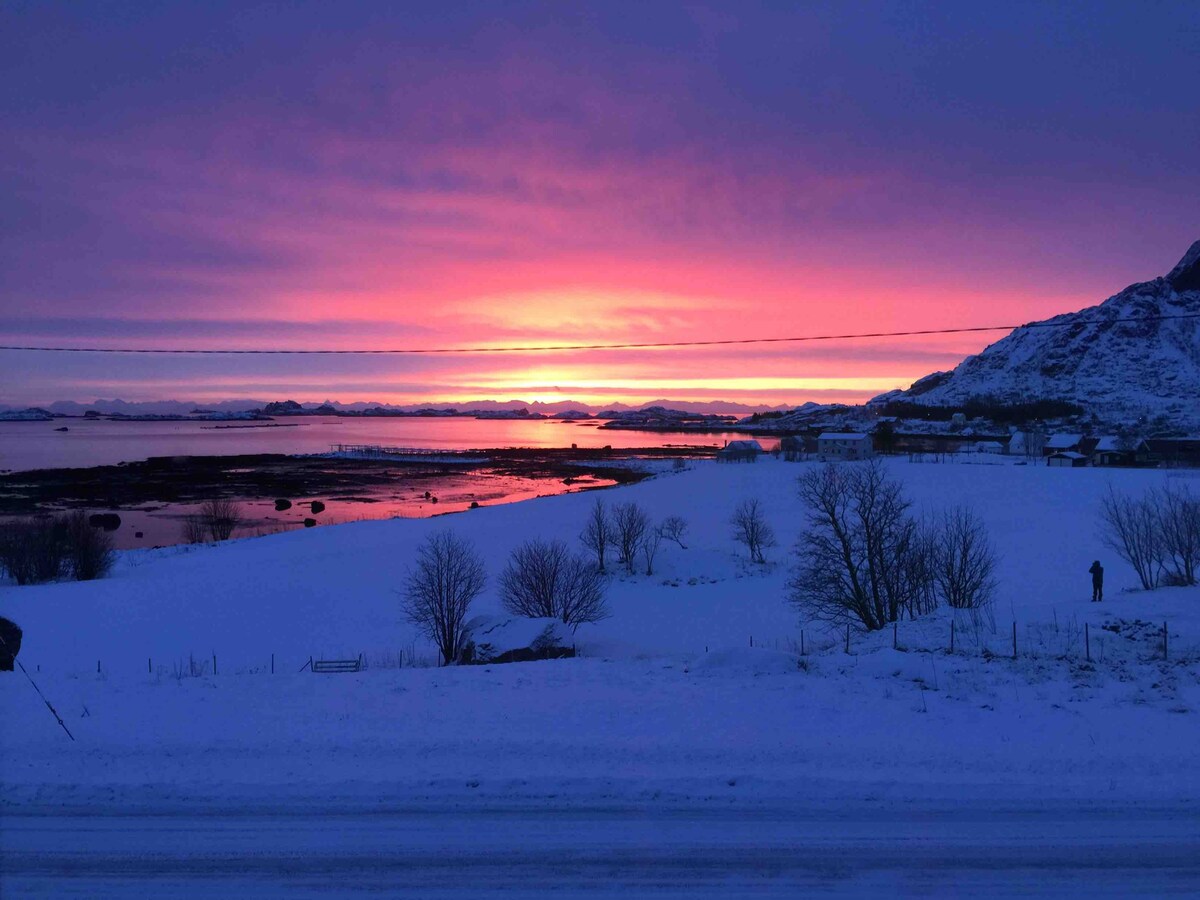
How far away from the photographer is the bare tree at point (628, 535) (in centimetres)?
3853

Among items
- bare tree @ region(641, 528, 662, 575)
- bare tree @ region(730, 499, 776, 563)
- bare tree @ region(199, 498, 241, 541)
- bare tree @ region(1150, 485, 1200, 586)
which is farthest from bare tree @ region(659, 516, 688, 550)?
bare tree @ region(199, 498, 241, 541)

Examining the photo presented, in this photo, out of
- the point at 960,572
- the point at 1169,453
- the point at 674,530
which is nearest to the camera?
the point at 960,572

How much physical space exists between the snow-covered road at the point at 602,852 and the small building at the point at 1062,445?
9425 centimetres

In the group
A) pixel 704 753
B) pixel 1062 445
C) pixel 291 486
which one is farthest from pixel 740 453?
pixel 704 753

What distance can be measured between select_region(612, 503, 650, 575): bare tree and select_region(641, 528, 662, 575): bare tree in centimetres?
45

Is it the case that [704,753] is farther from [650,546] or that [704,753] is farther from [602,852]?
[650,546]

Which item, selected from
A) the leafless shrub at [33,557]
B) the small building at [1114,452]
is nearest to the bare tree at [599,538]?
Answer: the leafless shrub at [33,557]

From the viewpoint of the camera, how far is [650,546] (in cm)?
4106

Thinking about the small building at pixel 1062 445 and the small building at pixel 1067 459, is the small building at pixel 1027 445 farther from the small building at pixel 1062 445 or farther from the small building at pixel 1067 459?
the small building at pixel 1067 459

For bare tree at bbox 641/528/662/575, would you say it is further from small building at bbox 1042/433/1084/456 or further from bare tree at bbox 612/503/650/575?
small building at bbox 1042/433/1084/456

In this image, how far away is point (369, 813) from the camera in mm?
7320

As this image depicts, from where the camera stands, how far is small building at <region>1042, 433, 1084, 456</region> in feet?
292

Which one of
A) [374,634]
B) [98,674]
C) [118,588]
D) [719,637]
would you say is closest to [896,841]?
[98,674]

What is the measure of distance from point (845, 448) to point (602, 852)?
289 ft
